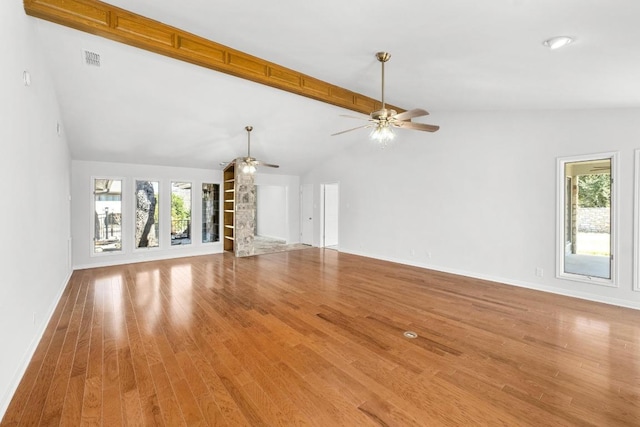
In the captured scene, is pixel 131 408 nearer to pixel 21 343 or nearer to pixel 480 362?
pixel 21 343

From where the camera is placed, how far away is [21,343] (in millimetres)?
2562

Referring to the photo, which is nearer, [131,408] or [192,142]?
[131,408]

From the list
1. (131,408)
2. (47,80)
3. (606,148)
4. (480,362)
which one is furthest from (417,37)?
(47,80)

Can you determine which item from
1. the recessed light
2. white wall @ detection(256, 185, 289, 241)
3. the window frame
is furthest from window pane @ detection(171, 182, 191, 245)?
the recessed light

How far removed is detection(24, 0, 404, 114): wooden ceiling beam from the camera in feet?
8.91

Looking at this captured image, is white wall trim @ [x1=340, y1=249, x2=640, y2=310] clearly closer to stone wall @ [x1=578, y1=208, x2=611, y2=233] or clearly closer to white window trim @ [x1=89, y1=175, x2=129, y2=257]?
stone wall @ [x1=578, y1=208, x2=611, y2=233]

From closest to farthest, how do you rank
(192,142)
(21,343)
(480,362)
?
1. (21,343)
2. (480,362)
3. (192,142)

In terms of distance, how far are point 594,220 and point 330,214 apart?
21.3 ft

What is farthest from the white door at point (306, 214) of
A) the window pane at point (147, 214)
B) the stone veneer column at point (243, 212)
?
the window pane at point (147, 214)

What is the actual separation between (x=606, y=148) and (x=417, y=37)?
3.71m

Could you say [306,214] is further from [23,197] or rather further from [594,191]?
[23,197]

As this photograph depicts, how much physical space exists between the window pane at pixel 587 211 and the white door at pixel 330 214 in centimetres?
604

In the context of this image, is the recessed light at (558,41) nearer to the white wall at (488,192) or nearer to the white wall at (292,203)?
the white wall at (488,192)

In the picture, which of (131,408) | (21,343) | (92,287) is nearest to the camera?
(131,408)
